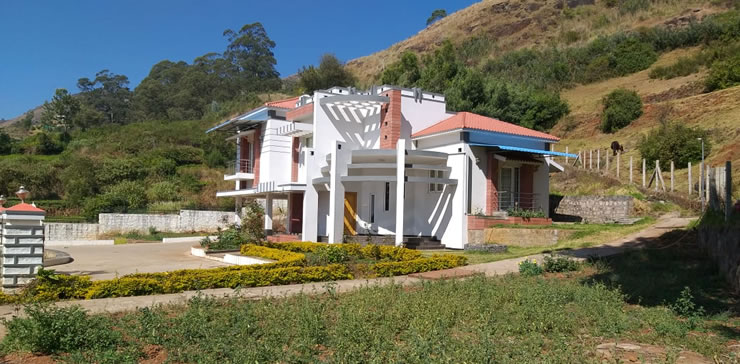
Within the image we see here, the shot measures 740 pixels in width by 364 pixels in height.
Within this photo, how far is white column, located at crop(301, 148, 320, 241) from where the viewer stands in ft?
77.0

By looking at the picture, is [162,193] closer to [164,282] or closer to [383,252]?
[383,252]

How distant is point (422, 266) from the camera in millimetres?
14773

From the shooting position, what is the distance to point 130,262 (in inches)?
776

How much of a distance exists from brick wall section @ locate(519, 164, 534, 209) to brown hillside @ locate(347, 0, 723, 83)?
5148cm

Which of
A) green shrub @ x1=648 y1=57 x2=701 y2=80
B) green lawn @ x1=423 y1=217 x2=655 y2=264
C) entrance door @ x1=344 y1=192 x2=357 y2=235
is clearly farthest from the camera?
green shrub @ x1=648 y1=57 x2=701 y2=80

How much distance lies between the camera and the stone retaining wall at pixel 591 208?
23641mm

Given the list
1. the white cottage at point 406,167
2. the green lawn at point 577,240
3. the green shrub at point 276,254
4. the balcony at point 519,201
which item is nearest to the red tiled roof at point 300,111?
the white cottage at point 406,167

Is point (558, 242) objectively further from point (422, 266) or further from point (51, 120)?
point (51, 120)

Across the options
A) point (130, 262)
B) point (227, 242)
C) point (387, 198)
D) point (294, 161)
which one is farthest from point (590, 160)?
point (130, 262)

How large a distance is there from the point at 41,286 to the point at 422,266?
345 inches

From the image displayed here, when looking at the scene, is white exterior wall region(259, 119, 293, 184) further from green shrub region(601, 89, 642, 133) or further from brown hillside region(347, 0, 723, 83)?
brown hillside region(347, 0, 723, 83)

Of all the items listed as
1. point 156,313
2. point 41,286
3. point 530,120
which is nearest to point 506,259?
point 156,313

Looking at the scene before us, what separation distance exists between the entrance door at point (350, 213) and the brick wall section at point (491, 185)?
5.63m

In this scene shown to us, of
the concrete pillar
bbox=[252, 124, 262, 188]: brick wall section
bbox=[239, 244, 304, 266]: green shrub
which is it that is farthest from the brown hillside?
the concrete pillar
